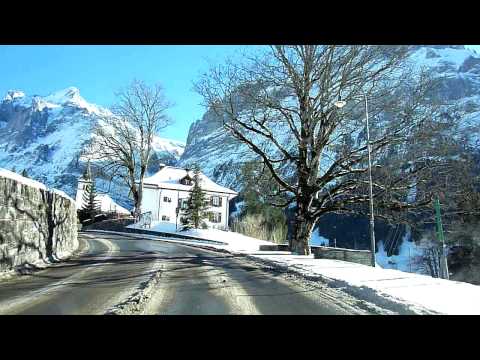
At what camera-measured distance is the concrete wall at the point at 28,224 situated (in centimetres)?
918

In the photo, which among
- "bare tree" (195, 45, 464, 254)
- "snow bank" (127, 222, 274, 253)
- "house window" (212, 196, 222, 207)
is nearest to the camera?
"bare tree" (195, 45, 464, 254)

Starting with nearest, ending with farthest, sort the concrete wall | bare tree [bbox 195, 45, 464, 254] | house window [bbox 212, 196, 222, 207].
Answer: the concrete wall
bare tree [bbox 195, 45, 464, 254]
house window [bbox 212, 196, 222, 207]

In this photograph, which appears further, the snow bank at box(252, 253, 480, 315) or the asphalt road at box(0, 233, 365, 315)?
the snow bank at box(252, 253, 480, 315)

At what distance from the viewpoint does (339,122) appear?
19.8m

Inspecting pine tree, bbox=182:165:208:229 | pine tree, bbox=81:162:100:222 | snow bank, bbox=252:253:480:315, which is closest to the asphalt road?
snow bank, bbox=252:253:480:315

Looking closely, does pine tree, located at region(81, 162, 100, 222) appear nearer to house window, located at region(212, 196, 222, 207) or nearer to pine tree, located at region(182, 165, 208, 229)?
house window, located at region(212, 196, 222, 207)

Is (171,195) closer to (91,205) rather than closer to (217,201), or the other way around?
(217,201)

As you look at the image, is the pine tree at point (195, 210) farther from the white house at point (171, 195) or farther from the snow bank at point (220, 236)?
the white house at point (171, 195)

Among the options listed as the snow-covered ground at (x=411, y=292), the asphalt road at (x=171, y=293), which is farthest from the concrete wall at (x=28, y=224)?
the snow-covered ground at (x=411, y=292)

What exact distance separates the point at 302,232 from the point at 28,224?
1354 centimetres

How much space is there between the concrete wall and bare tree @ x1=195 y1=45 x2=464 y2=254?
9.81 meters

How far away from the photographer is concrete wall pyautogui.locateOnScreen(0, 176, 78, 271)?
30.1 feet
